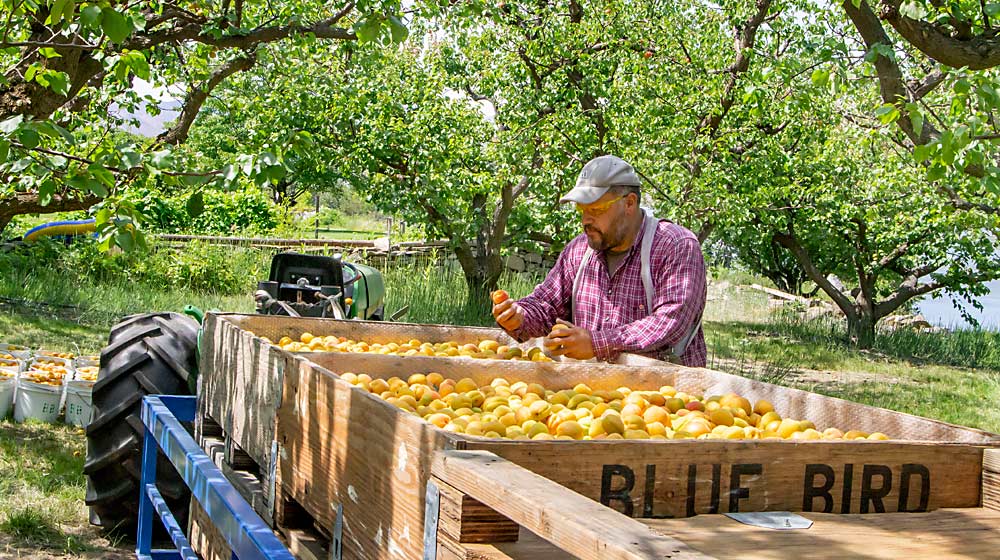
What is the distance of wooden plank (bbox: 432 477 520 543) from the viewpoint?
5.87 ft

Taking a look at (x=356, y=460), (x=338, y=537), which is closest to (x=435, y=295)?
(x=338, y=537)

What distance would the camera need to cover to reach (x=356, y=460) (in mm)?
2445

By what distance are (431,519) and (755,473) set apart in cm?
76

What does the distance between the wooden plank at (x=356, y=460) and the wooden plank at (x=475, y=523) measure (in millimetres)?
166

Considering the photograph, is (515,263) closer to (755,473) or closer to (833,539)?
(755,473)

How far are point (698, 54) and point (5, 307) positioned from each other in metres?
10.2

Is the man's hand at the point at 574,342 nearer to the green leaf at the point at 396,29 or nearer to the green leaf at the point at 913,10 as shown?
the green leaf at the point at 396,29

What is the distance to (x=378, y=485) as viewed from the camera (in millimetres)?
2303

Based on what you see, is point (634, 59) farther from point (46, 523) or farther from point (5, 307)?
point (46, 523)

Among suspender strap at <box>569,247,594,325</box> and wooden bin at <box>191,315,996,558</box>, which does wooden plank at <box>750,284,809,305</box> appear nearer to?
suspender strap at <box>569,247,594,325</box>

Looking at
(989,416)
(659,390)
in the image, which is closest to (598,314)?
(659,390)

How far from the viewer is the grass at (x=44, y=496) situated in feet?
16.3

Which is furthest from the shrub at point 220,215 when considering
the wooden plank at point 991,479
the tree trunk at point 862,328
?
the wooden plank at point 991,479

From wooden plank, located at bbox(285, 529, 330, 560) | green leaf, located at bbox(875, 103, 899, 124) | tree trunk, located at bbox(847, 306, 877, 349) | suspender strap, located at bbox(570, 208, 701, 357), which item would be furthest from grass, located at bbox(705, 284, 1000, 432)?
wooden plank, located at bbox(285, 529, 330, 560)
